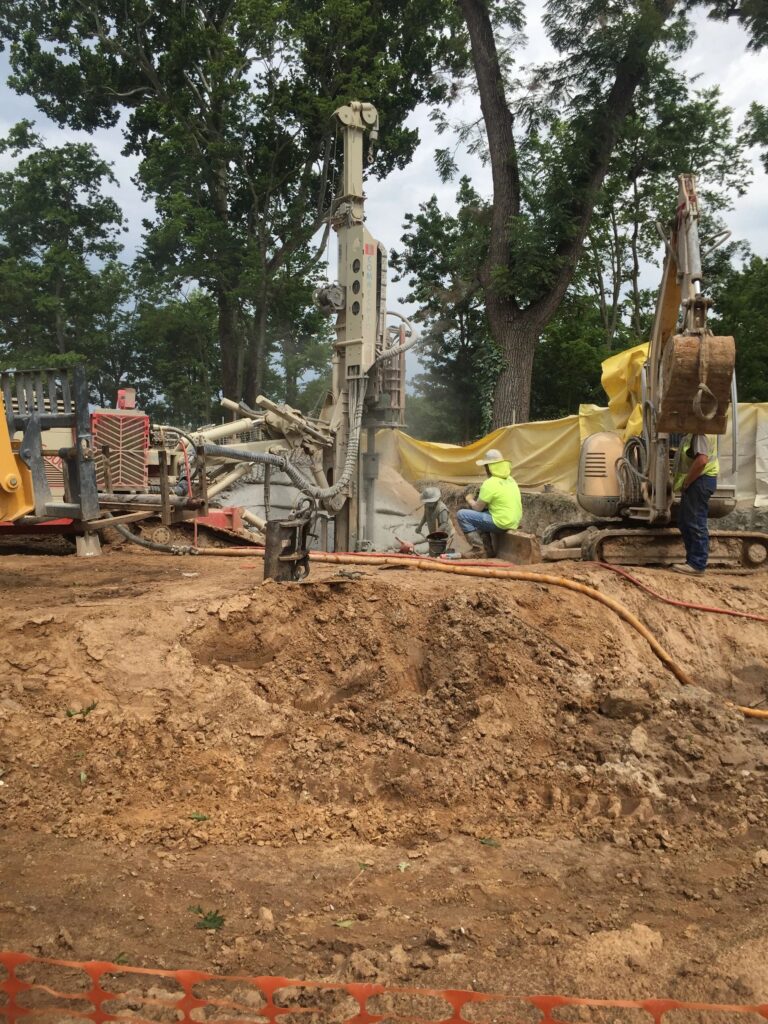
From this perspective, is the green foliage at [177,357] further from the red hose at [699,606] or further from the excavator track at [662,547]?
the red hose at [699,606]

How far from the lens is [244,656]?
6.03 meters

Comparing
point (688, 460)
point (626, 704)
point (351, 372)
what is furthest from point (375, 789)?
point (351, 372)

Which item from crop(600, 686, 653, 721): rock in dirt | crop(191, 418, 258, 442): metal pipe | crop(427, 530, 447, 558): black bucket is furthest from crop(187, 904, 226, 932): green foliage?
crop(191, 418, 258, 442): metal pipe

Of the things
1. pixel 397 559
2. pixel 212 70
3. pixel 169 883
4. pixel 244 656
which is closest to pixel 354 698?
pixel 244 656

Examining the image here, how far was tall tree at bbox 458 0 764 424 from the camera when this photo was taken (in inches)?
666

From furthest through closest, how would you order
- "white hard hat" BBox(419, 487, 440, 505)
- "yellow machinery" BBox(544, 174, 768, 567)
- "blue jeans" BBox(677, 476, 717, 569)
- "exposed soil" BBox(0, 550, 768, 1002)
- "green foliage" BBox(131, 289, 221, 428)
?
1. "green foliage" BBox(131, 289, 221, 428)
2. "white hard hat" BBox(419, 487, 440, 505)
3. "blue jeans" BBox(677, 476, 717, 569)
4. "yellow machinery" BBox(544, 174, 768, 567)
5. "exposed soil" BBox(0, 550, 768, 1002)

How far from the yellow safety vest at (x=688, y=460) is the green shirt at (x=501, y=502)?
6.18ft

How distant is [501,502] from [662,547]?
6.09 feet

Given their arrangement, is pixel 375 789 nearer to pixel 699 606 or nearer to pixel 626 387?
pixel 699 606

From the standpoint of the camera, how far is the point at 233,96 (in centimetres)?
2089

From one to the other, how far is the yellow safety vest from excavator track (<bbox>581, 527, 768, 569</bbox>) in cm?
67

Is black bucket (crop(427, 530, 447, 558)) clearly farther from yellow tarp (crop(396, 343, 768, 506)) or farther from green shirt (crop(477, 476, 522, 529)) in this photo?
yellow tarp (crop(396, 343, 768, 506))

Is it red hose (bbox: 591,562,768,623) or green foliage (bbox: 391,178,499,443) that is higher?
green foliage (bbox: 391,178,499,443)

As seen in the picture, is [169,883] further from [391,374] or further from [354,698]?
[391,374]
